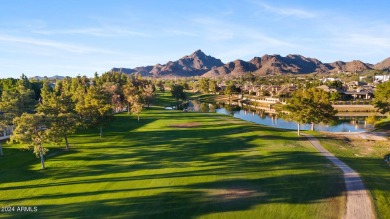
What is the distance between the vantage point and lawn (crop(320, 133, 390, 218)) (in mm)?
22844

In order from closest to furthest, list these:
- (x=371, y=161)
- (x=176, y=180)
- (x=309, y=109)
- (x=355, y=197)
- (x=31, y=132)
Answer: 1. (x=355, y=197)
2. (x=176, y=180)
3. (x=31, y=132)
4. (x=371, y=161)
5. (x=309, y=109)

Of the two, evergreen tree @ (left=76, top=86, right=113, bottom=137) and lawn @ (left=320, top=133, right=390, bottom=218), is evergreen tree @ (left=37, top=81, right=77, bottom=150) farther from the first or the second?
lawn @ (left=320, top=133, right=390, bottom=218)

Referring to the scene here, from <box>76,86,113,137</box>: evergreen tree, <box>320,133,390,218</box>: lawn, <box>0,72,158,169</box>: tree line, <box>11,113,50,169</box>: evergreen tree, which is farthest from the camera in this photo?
<box>76,86,113,137</box>: evergreen tree

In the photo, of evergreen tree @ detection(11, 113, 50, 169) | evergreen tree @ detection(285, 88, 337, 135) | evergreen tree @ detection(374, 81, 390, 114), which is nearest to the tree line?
evergreen tree @ detection(11, 113, 50, 169)

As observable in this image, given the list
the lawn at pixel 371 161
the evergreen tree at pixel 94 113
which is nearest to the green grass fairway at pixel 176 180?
the lawn at pixel 371 161

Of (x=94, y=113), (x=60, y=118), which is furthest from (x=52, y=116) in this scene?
(x=94, y=113)

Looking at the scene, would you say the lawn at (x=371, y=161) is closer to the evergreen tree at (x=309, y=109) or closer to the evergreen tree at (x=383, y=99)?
the evergreen tree at (x=309, y=109)

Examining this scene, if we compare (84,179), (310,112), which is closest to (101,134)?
(84,179)

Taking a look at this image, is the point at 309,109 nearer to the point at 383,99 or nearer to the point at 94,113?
the point at 383,99

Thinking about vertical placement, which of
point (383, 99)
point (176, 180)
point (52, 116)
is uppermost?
point (383, 99)

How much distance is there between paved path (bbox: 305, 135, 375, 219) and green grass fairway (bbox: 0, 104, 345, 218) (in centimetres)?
65

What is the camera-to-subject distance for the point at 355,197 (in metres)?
22.9

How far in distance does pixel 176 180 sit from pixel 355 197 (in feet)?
49.4

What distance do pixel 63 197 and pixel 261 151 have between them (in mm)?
24301
